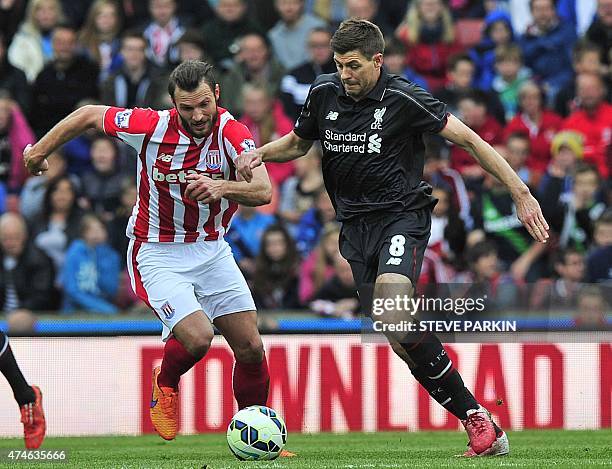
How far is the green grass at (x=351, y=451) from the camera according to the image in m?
7.11

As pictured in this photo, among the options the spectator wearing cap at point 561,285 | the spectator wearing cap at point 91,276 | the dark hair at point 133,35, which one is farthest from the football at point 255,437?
the dark hair at point 133,35

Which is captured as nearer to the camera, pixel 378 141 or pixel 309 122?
pixel 378 141

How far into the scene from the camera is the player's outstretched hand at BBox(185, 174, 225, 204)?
23.7 feet

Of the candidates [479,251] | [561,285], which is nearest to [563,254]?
[479,251]

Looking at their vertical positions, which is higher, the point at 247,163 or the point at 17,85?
the point at 17,85

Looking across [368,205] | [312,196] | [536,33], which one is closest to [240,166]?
[368,205]

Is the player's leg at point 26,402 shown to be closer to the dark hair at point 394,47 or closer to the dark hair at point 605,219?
the dark hair at point 605,219

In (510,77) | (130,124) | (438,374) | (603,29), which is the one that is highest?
(603,29)

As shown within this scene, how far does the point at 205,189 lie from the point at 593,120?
6774 mm

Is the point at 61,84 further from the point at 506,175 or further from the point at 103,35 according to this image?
the point at 506,175

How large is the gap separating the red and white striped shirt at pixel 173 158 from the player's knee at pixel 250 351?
0.78m

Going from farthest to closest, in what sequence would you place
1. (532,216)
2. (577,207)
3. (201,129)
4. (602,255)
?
(577,207)
(602,255)
(201,129)
(532,216)

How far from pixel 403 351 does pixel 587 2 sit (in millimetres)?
7712

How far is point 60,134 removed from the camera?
7812 millimetres
